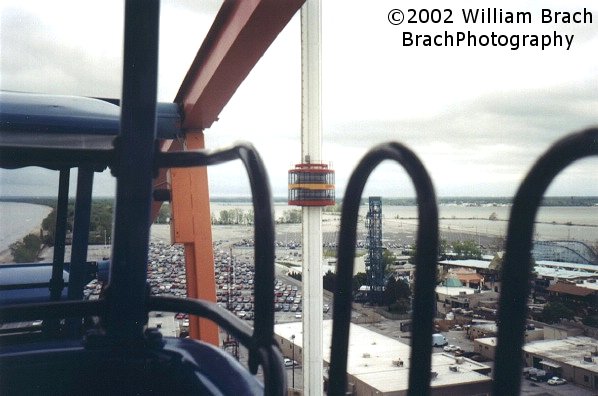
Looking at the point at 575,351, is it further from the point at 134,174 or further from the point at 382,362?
the point at 134,174

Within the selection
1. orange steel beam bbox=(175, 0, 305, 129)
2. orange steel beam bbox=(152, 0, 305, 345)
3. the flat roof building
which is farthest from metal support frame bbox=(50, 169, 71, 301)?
the flat roof building

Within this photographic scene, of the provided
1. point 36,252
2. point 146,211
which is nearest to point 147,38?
point 146,211

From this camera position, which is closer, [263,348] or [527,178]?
[527,178]

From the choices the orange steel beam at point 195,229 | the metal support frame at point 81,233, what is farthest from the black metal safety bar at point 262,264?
the orange steel beam at point 195,229

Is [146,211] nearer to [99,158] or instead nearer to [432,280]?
[99,158]

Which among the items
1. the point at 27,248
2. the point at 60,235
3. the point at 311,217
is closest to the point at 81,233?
the point at 60,235

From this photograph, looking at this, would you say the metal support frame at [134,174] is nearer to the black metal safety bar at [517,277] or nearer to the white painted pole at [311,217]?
the black metal safety bar at [517,277]

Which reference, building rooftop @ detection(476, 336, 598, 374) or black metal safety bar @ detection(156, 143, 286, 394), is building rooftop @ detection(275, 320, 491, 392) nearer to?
black metal safety bar @ detection(156, 143, 286, 394)

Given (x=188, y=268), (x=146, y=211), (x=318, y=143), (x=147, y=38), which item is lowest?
(x=188, y=268)
